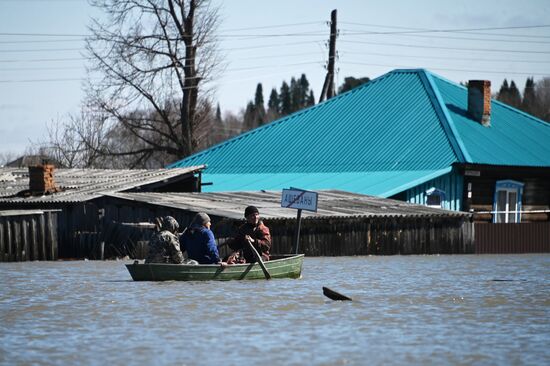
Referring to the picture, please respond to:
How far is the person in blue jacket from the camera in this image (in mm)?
24062

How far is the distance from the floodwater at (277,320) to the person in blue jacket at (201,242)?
554mm

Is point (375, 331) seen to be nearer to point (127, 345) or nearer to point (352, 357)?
point (352, 357)

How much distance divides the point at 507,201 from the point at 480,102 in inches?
181

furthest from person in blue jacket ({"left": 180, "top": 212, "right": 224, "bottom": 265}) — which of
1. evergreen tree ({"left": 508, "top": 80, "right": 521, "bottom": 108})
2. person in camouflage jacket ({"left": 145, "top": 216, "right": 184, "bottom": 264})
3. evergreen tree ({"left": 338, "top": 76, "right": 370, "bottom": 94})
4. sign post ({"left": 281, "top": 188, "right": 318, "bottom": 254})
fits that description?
evergreen tree ({"left": 508, "top": 80, "right": 521, "bottom": 108})

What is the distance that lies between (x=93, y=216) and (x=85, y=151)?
119 feet

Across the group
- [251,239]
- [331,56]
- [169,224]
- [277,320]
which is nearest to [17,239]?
[251,239]

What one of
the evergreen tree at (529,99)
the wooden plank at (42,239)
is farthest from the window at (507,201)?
the evergreen tree at (529,99)

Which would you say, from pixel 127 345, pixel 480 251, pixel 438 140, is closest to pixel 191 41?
pixel 438 140

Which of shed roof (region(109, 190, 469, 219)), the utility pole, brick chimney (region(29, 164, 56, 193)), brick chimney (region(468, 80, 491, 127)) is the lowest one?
shed roof (region(109, 190, 469, 219))

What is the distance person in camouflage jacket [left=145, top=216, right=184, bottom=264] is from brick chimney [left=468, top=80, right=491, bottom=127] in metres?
27.9

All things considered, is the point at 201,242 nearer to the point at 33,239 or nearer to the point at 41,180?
the point at 33,239

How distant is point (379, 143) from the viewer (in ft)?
158

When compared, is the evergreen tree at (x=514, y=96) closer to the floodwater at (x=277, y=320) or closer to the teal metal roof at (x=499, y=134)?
the teal metal roof at (x=499, y=134)

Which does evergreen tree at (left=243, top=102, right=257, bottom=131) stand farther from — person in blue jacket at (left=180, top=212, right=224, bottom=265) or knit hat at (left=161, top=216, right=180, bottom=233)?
knit hat at (left=161, top=216, right=180, bottom=233)
